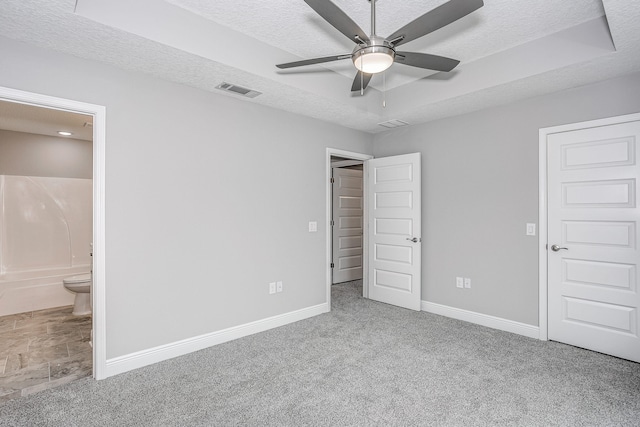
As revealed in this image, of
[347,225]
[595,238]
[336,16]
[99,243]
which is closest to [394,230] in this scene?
[347,225]

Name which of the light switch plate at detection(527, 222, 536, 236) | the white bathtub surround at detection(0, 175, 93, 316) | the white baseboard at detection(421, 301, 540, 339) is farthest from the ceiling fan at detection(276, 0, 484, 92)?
the white bathtub surround at detection(0, 175, 93, 316)

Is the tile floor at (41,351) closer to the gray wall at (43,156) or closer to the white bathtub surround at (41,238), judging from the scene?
the white bathtub surround at (41,238)

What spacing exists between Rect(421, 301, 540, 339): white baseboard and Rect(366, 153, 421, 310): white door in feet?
0.69

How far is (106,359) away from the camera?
2596 mm

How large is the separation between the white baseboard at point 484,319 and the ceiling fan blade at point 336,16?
3284 millimetres

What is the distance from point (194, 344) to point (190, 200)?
1.35 metres

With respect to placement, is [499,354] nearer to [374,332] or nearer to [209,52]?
[374,332]

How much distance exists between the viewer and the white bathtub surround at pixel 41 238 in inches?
171

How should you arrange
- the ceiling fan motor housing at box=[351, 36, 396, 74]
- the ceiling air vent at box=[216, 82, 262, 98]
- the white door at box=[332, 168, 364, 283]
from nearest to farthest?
the ceiling fan motor housing at box=[351, 36, 396, 74]
the ceiling air vent at box=[216, 82, 262, 98]
the white door at box=[332, 168, 364, 283]

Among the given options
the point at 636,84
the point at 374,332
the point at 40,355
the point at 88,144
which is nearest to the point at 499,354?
the point at 374,332

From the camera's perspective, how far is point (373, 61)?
2021 mm

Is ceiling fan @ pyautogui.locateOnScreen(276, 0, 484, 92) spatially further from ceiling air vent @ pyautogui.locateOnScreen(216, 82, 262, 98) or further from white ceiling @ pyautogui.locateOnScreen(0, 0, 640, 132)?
ceiling air vent @ pyautogui.locateOnScreen(216, 82, 262, 98)

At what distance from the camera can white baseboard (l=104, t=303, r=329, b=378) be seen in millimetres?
2668

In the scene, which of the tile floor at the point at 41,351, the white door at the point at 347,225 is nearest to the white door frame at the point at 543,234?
the white door at the point at 347,225
